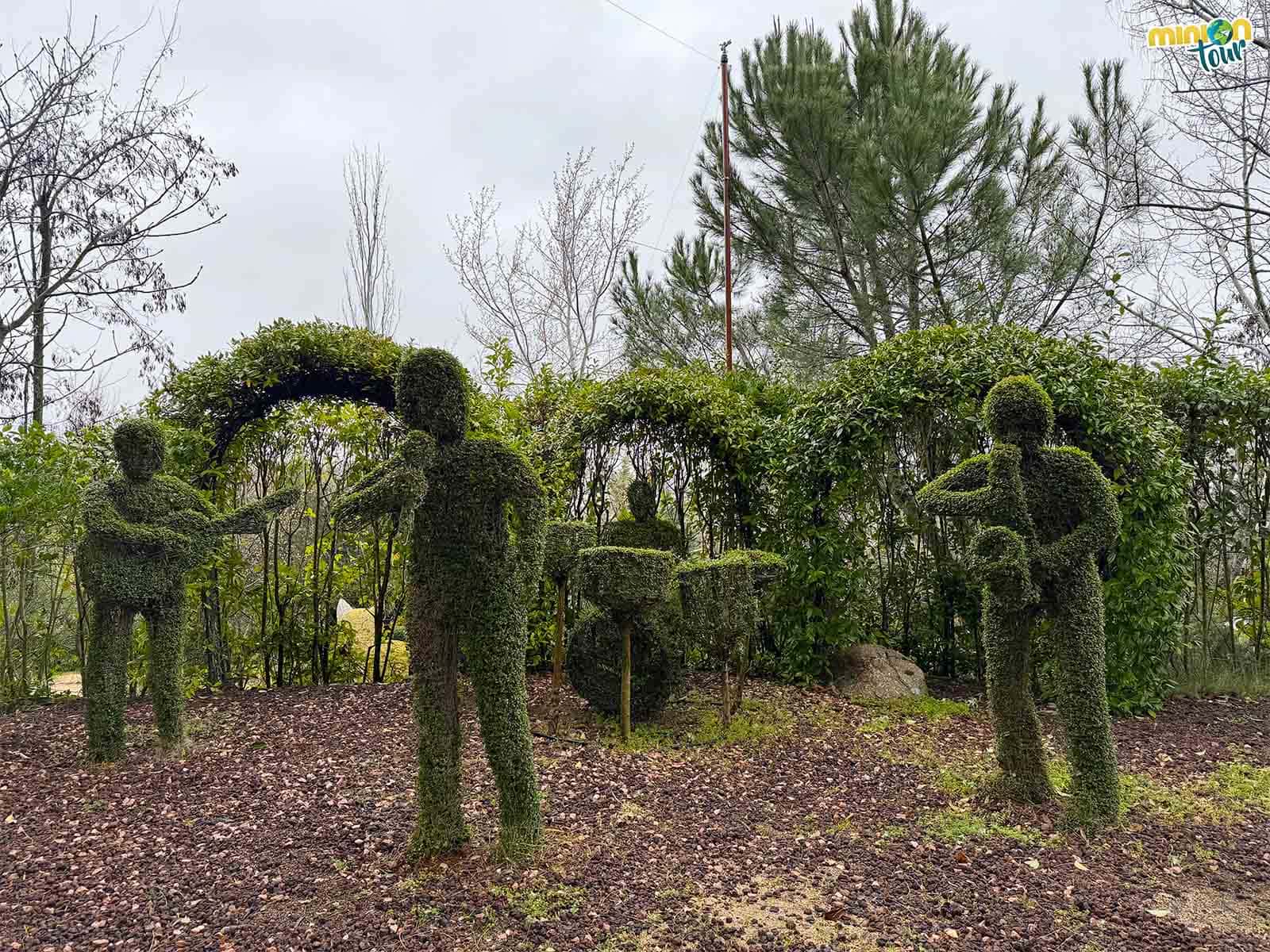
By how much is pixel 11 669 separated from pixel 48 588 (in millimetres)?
1031

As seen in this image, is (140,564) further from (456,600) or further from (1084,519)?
(1084,519)

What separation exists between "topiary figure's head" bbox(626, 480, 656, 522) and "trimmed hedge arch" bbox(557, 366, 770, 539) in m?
1.01

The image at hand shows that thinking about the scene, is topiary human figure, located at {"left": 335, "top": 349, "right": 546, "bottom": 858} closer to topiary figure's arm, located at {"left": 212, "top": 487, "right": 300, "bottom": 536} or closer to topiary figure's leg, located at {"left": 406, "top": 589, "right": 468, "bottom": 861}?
topiary figure's leg, located at {"left": 406, "top": 589, "right": 468, "bottom": 861}

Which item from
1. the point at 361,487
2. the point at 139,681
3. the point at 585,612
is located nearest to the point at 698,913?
the point at 361,487

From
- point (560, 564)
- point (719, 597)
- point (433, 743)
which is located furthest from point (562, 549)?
point (433, 743)

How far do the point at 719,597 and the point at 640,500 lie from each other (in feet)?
3.70

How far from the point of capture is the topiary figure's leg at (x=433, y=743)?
342cm

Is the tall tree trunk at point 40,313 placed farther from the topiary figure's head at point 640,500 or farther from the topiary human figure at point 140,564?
the topiary figure's head at point 640,500

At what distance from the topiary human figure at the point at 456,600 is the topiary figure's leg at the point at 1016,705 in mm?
2560

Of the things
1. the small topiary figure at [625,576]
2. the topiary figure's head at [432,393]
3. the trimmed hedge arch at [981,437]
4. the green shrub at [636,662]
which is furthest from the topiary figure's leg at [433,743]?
the trimmed hedge arch at [981,437]

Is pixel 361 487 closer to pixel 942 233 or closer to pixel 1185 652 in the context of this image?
pixel 1185 652

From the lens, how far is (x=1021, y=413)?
4051mm

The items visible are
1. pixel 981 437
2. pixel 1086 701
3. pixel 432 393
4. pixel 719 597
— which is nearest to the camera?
pixel 432 393

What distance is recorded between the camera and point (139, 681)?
20.6ft
